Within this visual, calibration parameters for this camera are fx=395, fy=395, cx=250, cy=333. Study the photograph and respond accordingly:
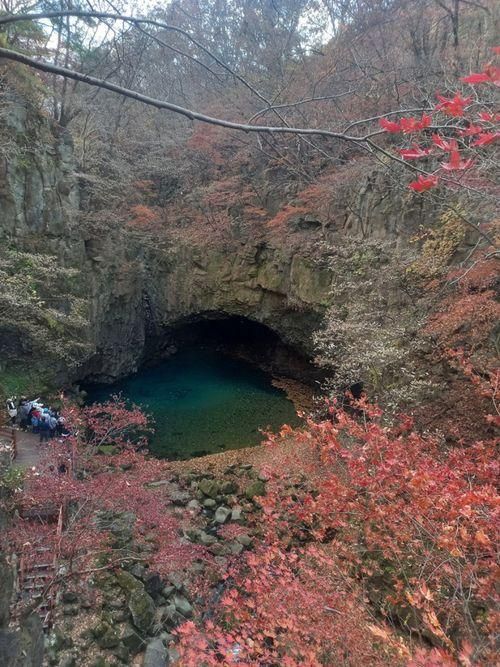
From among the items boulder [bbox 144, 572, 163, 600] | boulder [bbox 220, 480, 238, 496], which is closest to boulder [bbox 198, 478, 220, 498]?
boulder [bbox 220, 480, 238, 496]

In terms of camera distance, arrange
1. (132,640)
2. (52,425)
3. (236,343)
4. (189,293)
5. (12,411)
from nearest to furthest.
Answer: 1. (132,640)
2. (52,425)
3. (12,411)
4. (189,293)
5. (236,343)

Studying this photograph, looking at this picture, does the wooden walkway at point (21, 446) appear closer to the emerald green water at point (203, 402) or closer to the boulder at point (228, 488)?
the emerald green water at point (203, 402)

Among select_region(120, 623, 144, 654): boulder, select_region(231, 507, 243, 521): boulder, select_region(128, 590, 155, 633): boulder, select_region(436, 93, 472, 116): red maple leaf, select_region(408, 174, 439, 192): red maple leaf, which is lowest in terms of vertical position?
select_region(231, 507, 243, 521): boulder

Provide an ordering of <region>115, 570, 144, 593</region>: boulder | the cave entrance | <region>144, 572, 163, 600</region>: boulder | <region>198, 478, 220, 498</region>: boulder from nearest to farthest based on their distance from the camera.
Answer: <region>115, 570, 144, 593</region>: boulder < <region>144, 572, 163, 600</region>: boulder < <region>198, 478, 220, 498</region>: boulder < the cave entrance

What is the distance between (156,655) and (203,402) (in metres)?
9.91

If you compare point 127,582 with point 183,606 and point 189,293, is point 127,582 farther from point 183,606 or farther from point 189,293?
point 189,293

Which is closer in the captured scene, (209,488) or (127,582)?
(127,582)

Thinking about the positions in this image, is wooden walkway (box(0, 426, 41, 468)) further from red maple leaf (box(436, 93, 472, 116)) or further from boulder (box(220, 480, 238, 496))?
red maple leaf (box(436, 93, 472, 116))

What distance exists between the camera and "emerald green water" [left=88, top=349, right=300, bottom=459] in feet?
41.9

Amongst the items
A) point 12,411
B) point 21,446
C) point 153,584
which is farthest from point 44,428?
point 153,584

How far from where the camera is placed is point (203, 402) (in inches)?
597

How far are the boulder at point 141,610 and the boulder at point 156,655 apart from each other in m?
0.28

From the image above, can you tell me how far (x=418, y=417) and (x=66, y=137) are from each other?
13.3 m

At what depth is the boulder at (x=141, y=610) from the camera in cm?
582
